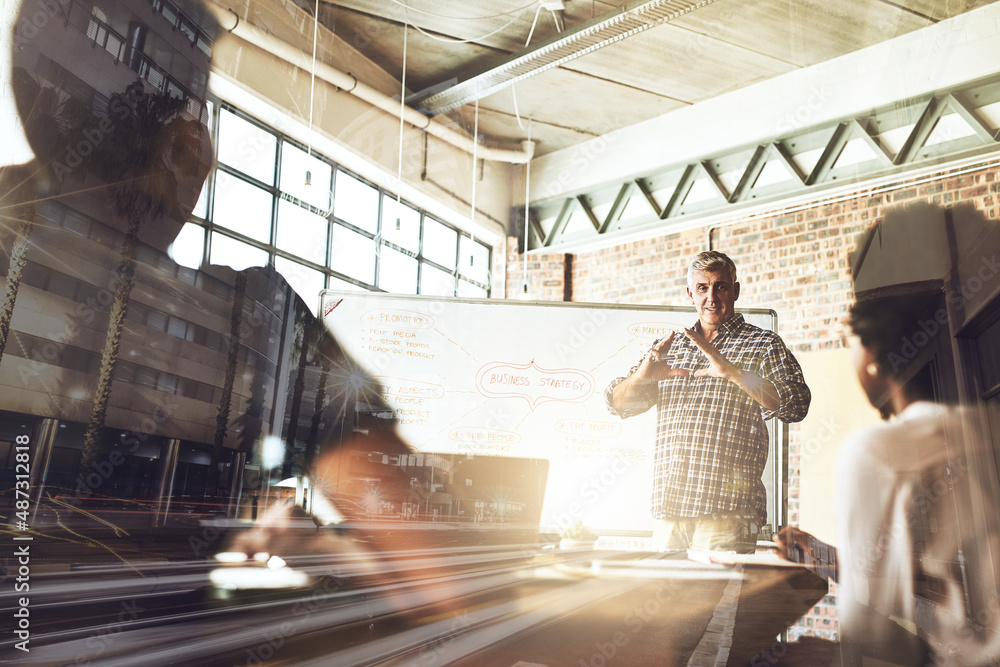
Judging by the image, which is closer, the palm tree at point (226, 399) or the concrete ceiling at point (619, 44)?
the palm tree at point (226, 399)

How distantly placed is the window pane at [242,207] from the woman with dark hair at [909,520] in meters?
3.10

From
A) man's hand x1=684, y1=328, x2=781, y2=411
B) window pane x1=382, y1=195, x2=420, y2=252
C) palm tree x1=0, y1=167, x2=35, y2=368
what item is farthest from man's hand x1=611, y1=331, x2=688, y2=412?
palm tree x1=0, y1=167, x2=35, y2=368

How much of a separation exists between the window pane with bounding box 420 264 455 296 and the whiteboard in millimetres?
1453

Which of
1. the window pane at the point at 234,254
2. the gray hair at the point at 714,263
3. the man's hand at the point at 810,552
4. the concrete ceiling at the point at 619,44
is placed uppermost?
the concrete ceiling at the point at 619,44

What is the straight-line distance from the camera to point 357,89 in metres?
4.32

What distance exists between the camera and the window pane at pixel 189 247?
2635 mm

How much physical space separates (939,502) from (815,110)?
2560mm

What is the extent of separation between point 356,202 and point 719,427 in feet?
9.11

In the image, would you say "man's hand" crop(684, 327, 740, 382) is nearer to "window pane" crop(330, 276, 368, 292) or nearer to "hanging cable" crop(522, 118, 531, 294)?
"window pane" crop(330, 276, 368, 292)

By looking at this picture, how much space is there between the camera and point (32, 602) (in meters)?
2.05

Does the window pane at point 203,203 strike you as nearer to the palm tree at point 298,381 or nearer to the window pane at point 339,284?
the palm tree at point 298,381

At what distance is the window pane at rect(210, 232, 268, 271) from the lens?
9.81 ft

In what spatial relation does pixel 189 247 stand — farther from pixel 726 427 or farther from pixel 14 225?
pixel 726 427

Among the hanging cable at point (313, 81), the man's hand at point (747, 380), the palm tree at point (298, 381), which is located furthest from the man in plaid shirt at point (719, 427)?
the hanging cable at point (313, 81)
